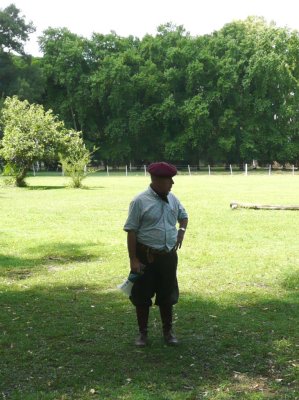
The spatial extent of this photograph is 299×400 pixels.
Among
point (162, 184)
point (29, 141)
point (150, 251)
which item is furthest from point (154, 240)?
point (29, 141)

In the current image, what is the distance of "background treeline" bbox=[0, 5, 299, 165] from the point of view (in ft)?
206

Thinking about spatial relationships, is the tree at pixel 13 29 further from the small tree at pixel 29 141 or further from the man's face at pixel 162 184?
the man's face at pixel 162 184

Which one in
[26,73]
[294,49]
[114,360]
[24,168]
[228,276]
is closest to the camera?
[114,360]

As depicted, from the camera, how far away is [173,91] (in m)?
66.4

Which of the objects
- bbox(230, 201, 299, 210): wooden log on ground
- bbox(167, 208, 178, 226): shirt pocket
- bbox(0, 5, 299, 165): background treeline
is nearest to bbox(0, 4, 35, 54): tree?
bbox(0, 5, 299, 165): background treeline

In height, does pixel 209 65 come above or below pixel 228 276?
above

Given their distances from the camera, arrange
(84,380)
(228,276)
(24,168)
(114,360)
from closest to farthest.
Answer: (84,380)
(114,360)
(228,276)
(24,168)

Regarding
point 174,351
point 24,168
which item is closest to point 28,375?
point 174,351

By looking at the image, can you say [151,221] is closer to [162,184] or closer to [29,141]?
[162,184]

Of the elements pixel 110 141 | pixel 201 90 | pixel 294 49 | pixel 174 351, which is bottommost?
pixel 174 351

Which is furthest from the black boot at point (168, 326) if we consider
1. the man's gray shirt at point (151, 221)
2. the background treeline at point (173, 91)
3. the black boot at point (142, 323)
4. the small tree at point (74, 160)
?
the background treeline at point (173, 91)

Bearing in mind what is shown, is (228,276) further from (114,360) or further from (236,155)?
(236,155)

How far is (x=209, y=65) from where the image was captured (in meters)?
64.4

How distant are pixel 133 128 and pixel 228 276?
55801 mm
